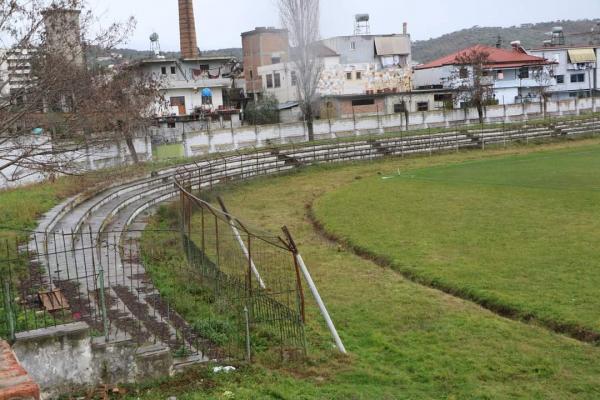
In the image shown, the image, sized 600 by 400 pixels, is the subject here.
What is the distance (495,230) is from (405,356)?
9.65 meters

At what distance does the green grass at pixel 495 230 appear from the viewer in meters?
13.7

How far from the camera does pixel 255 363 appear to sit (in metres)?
10.2

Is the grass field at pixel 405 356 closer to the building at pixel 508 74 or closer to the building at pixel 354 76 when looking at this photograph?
the building at pixel 354 76

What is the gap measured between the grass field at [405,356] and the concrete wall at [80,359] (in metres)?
0.33

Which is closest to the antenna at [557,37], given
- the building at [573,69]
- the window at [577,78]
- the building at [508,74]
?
the building at [573,69]

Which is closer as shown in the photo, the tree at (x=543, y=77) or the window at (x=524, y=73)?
the window at (x=524, y=73)

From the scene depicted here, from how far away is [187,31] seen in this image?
216 ft

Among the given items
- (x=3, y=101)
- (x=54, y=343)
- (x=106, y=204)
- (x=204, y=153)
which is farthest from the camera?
(x=204, y=153)

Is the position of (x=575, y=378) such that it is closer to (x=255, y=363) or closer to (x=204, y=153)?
(x=255, y=363)

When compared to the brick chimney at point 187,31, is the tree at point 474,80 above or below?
below

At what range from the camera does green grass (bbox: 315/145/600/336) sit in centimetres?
1374

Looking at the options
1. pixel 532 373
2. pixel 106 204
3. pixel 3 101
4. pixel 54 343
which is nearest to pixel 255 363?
pixel 54 343

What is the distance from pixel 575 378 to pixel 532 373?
58cm

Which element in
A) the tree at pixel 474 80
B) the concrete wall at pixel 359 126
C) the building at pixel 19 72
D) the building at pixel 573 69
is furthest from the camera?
the building at pixel 573 69
